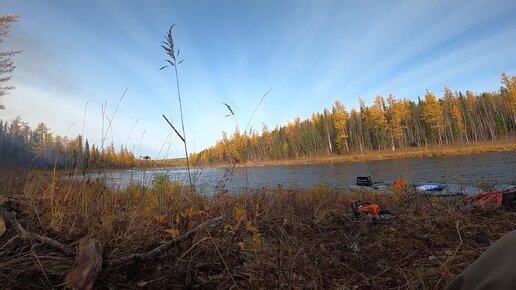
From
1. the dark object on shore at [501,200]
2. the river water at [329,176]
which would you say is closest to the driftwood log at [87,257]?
the river water at [329,176]

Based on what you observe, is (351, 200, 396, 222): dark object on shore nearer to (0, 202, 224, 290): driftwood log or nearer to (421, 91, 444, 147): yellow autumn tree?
(0, 202, 224, 290): driftwood log

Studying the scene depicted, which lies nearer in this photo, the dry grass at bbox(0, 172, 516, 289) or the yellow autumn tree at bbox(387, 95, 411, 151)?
the dry grass at bbox(0, 172, 516, 289)

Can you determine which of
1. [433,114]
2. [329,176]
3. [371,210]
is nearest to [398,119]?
[433,114]

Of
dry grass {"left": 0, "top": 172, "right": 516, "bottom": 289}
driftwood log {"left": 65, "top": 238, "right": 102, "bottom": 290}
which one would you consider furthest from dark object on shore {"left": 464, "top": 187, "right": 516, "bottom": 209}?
driftwood log {"left": 65, "top": 238, "right": 102, "bottom": 290}

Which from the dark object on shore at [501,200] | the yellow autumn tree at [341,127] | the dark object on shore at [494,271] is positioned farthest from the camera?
the yellow autumn tree at [341,127]

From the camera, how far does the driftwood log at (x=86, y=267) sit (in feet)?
5.91

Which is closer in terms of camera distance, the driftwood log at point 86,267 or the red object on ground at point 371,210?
the driftwood log at point 86,267

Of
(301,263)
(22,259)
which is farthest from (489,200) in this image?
(22,259)

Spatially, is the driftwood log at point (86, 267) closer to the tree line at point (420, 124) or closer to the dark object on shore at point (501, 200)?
the dark object on shore at point (501, 200)

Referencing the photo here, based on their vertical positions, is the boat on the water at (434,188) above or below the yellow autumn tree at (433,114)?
below

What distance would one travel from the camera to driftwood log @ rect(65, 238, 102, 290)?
1.80 meters

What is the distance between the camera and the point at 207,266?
2.30 meters

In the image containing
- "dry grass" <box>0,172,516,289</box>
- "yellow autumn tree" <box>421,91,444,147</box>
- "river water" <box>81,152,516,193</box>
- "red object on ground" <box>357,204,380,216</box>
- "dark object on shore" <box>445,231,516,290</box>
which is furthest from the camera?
"yellow autumn tree" <box>421,91,444,147</box>

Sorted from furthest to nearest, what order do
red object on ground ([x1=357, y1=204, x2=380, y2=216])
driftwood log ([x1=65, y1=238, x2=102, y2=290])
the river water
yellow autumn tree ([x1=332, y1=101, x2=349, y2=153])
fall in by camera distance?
yellow autumn tree ([x1=332, y1=101, x2=349, y2=153]), red object on ground ([x1=357, y1=204, x2=380, y2=216]), the river water, driftwood log ([x1=65, y1=238, x2=102, y2=290])
